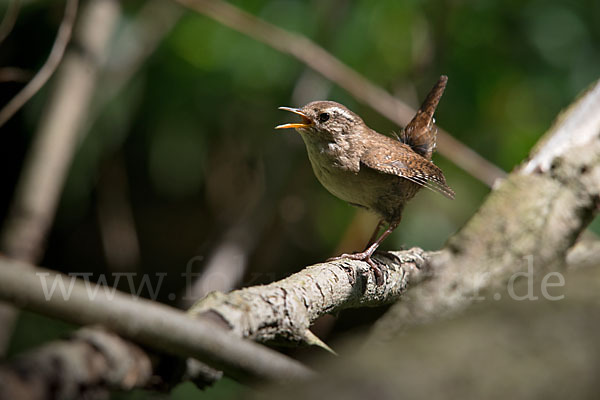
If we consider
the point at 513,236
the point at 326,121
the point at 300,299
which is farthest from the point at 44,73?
the point at 513,236

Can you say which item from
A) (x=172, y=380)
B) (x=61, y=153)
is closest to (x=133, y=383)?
(x=172, y=380)

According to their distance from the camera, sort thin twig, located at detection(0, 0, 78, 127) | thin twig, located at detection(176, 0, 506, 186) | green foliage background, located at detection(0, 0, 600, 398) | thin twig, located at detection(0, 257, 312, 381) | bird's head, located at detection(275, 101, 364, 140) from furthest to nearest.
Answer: green foliage background, located at detection(0, 0, 600, 398)
thin twig, located at detection(176, 0, 506, 186)
bird's head, located at detection(275, 101, 364, 140)
thin twig, located at detection(0, 0, 78, 127)
thin twig, located at detection(0, 257, 312, 381)

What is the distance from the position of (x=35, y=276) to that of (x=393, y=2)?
11.9 feet

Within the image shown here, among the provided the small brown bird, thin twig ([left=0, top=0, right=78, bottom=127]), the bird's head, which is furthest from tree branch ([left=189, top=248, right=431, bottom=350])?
thin twig ([left=0, top=0, right=78, bottom=127])

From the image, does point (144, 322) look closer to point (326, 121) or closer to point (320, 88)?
point (326, 121)

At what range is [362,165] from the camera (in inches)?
112

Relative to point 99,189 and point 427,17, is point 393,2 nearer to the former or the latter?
point 427,17

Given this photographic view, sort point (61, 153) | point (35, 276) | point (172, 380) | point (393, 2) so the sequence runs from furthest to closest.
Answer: point (393, 2), point (61, 153), point (172, 380), point (35, 276)

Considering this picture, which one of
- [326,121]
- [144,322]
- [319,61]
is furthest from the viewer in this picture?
[319,61]

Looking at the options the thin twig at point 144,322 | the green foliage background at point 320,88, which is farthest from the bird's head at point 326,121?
the thin twig at point 144,322

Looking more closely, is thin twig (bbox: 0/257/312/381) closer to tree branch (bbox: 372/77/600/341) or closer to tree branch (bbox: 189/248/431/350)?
tree branch (bbox: 189/248/431/350)

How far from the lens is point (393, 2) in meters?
4.02

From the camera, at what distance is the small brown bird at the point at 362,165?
2822 millimetres

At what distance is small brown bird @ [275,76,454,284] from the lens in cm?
282
